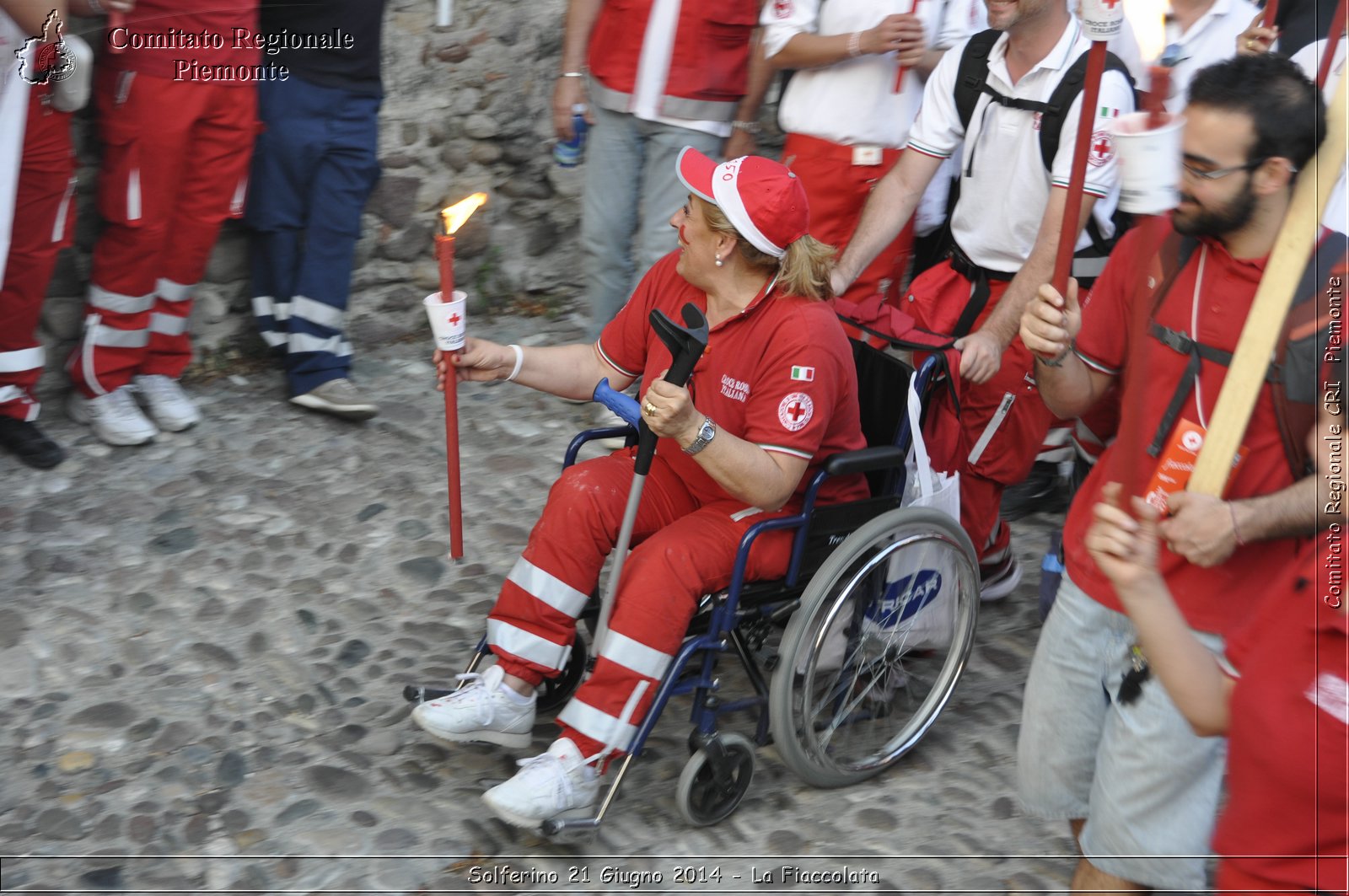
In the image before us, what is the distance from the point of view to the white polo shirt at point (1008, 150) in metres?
3.74

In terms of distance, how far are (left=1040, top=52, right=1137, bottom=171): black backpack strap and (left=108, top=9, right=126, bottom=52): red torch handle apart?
271 cm

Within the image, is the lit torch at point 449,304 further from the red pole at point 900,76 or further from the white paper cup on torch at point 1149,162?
the red pole at point 900,76

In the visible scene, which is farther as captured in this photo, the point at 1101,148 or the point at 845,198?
the point at 845,198

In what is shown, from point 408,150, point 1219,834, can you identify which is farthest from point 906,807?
point 408,150

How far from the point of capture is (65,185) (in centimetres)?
406

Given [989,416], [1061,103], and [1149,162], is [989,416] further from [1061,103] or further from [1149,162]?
[1149,162]

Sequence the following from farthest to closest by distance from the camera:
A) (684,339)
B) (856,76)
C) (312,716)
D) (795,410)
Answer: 1. (856,76)
2. (312,716)
3. (795,410)
4. (684,339)

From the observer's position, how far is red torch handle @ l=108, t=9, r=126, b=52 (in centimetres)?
400

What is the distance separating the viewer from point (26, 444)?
4203 millimetres

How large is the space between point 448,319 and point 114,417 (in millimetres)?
1795

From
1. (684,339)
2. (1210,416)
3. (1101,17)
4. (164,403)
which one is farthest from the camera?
(164,403)

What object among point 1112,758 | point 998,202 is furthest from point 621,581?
point 998,202

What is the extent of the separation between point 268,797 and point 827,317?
1.72 meters

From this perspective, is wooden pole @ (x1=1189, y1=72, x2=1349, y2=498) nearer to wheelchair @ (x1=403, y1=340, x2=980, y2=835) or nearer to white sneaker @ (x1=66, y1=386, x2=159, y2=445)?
wheelchair @ (x1=403, y1=340, x2=980, y2=835)
